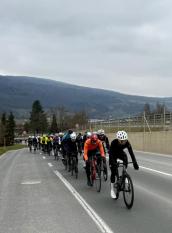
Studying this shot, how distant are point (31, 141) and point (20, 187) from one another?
3797 cm

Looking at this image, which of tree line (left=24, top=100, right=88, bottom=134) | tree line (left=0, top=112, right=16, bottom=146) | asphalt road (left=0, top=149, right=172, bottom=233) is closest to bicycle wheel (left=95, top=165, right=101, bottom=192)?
asphalt road (left=0, top=149, right=172, bottom=233)

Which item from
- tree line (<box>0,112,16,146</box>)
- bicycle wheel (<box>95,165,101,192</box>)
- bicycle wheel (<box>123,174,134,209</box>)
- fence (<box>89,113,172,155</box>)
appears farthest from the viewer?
tree line (<box>0,112,16,146</box>)

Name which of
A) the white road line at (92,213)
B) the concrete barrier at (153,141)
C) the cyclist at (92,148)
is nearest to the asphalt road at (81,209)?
the white road line at (92,213)

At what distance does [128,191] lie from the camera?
10.6 meters

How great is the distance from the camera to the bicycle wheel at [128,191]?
1037cm

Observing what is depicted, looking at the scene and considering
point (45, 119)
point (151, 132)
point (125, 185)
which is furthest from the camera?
point (45, 119)

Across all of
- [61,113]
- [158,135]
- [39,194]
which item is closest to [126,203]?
[39,194]

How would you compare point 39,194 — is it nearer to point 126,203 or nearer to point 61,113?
point 126,203

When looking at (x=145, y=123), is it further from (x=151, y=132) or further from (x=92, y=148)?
(x=92, y=148)

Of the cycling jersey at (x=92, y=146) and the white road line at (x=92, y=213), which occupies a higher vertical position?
the cycling jersey at (x=92, y=146)

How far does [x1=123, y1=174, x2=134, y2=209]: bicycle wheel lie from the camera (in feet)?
34.0

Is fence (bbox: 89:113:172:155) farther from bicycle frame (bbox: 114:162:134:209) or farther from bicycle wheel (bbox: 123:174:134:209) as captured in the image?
bicycle wheel (bbox: 123:174:134:209)

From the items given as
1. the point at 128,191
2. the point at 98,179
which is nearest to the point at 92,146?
the point at 98,179

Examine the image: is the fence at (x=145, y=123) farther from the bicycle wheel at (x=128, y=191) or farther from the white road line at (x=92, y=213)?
the bicycle wheel at (x=128, y=191)
